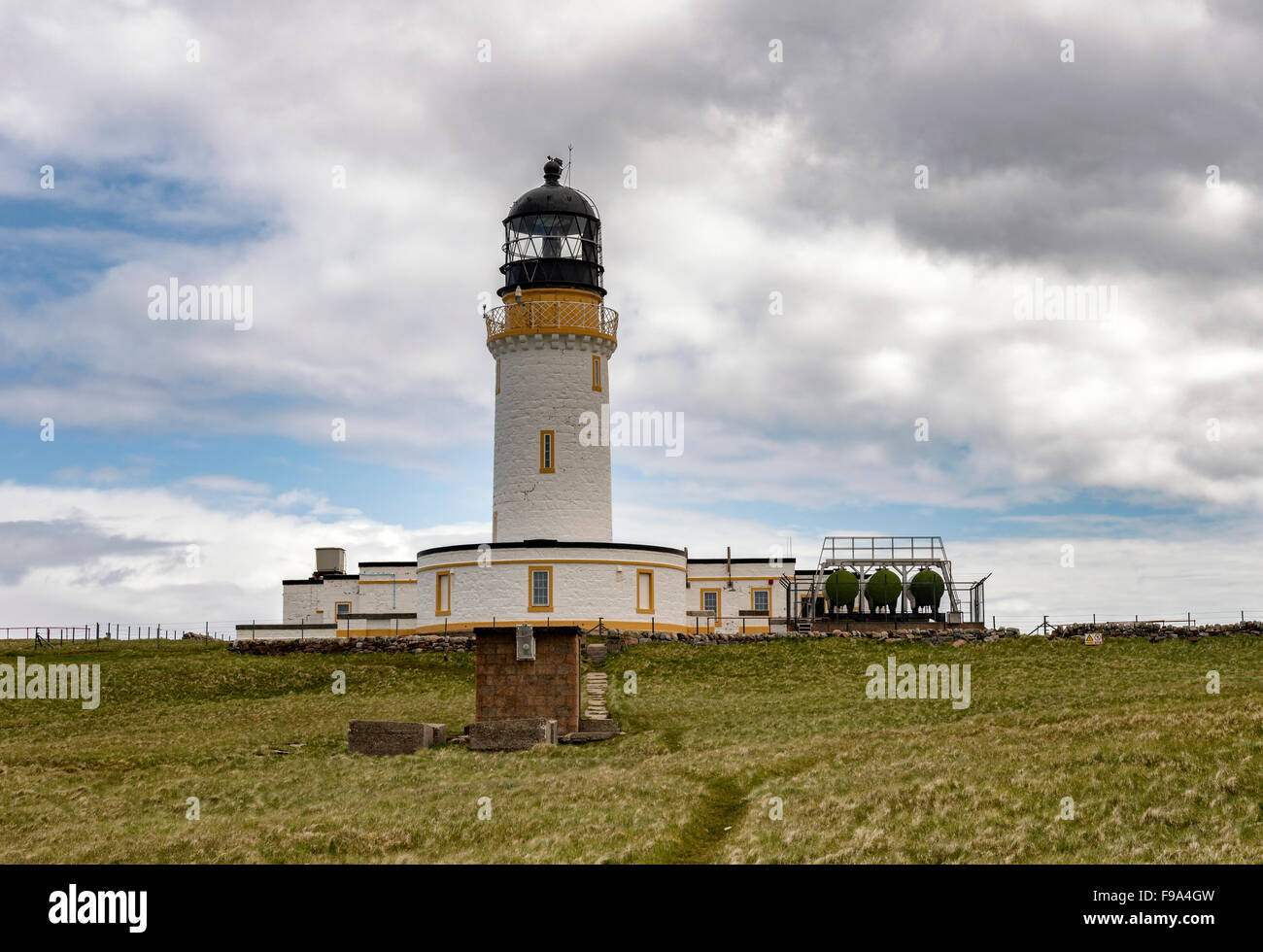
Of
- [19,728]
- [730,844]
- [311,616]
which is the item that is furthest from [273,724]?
[311,616]

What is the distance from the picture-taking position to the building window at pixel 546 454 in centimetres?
4822

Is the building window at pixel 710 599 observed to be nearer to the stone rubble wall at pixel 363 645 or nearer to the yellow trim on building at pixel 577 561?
the yellow trim on building at pixel 577 561

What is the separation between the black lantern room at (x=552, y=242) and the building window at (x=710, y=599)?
13680 mm

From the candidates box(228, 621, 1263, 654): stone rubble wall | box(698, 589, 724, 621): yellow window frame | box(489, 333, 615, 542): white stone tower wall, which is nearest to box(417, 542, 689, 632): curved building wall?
box(228, 621, 1263, 654): stone rubble wall

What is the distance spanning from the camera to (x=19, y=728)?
30.6 meters

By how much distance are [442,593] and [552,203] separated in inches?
641

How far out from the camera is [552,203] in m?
49.8

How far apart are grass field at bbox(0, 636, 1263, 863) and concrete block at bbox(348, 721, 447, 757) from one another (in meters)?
0.69

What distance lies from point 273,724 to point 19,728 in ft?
21.1

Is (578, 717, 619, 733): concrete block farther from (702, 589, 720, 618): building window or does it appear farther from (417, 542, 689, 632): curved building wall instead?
(702, 589, 720, 618): building window

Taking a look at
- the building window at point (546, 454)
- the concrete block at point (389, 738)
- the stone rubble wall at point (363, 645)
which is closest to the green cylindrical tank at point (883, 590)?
the building window at point (546, 454)

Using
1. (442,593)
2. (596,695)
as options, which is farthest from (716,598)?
(596,695)
